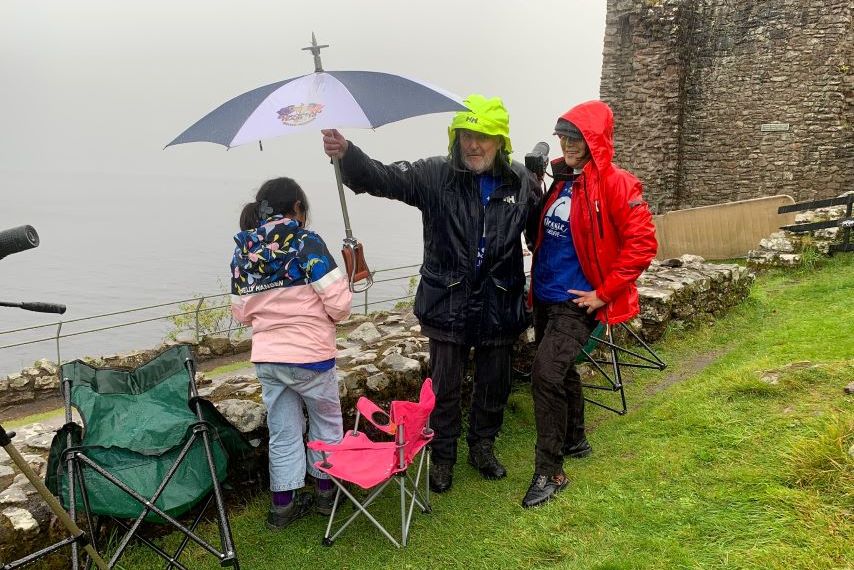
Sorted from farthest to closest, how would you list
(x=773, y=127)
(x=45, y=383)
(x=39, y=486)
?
1. (x=773, y=127)
2. (x=45, y=383)
3. (x=39, y=486)

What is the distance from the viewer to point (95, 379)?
376cm

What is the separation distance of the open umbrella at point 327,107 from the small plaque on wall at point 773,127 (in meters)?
15.4

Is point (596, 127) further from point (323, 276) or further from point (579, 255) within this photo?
point (323, 276)

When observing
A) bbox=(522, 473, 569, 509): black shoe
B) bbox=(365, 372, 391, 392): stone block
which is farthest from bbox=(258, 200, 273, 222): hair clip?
bbox=(522, 473, 569, 509): black shoe

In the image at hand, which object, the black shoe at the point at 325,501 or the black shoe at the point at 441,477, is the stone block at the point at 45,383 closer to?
the black shoe at the point at 325,501

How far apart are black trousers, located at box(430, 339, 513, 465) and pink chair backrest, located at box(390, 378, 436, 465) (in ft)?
1.21

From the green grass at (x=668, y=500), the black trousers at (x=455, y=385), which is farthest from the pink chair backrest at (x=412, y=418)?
the green grass at (x=668, y=500)

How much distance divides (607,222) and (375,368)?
6.37 ft

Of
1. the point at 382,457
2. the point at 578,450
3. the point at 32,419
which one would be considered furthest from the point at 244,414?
the point at 32,419

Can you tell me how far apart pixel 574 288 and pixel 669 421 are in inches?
52.1

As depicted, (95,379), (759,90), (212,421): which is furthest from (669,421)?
(759,90)

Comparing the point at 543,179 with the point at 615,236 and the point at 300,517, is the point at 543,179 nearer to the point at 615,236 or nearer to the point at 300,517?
the point at 615,236

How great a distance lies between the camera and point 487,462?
432cm

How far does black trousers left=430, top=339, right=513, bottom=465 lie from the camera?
410cm
